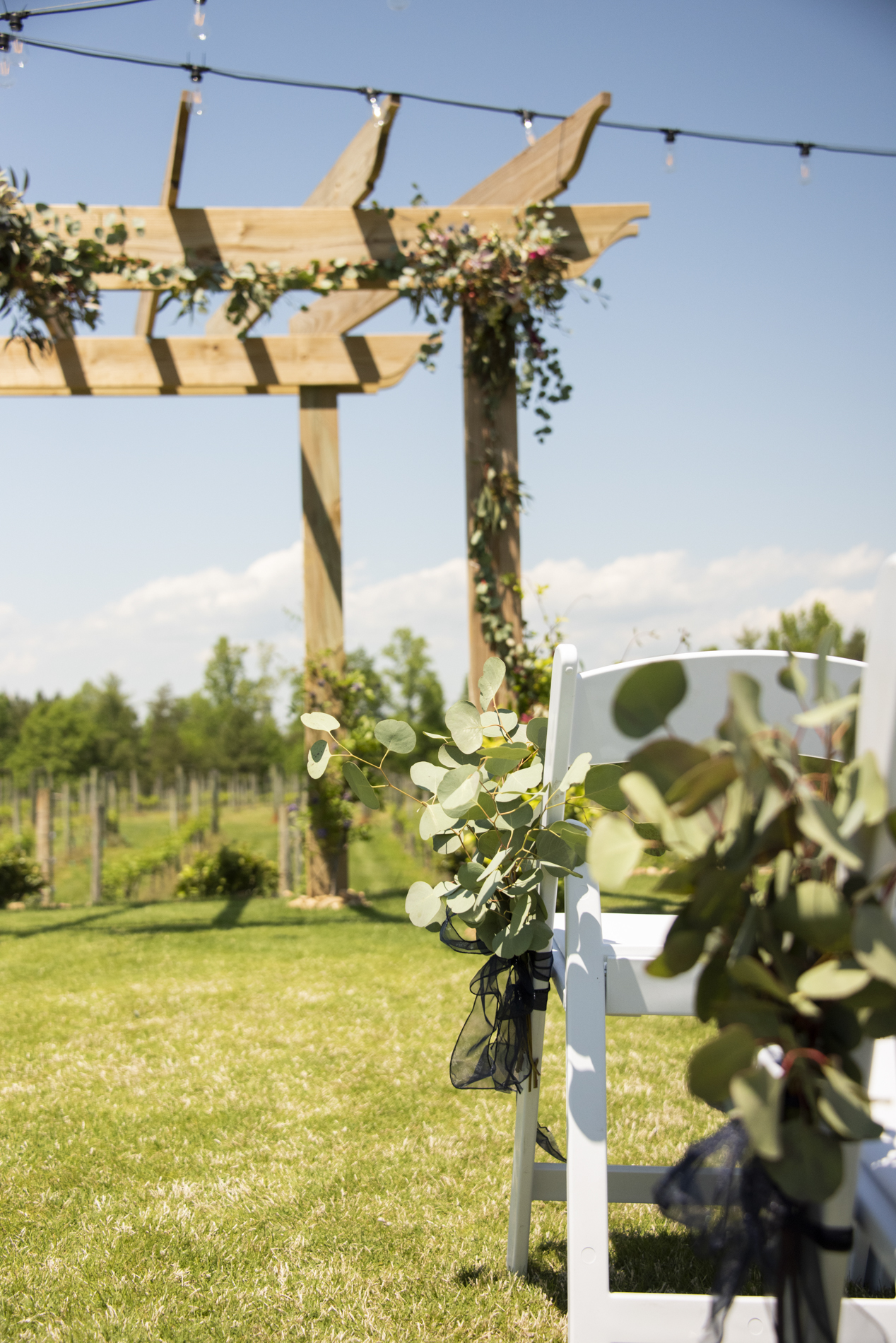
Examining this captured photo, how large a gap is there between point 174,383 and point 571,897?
483 cm

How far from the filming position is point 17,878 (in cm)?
626

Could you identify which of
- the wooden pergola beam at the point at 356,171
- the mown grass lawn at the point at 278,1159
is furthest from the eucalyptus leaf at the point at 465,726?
the wooden pergola beam at the point at 356,171

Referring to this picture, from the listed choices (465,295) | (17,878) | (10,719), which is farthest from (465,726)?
(10,719)

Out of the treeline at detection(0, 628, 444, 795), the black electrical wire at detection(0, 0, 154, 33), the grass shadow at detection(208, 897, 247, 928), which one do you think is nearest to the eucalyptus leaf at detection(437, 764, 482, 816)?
the grass shadow at detection(208, 897, 247, 928)

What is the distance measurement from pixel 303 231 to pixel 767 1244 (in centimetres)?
510

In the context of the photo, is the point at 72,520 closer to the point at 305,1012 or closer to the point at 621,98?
the point at 621,98

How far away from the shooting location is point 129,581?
17266 mm

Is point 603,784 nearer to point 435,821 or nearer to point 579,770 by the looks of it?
point 579,770

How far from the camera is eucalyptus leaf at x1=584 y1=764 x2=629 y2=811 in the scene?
944mm

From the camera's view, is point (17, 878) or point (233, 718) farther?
point (233, 718)

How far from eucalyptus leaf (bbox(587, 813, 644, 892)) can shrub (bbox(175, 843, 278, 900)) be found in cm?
620

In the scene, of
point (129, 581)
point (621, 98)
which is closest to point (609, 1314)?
point (621, 98)

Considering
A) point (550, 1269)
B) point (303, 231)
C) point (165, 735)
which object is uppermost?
point (303, 231)

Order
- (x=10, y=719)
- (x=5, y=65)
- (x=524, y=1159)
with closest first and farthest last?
(x=524, y=1159), (x=5, y=65), (x=10, y=719)
